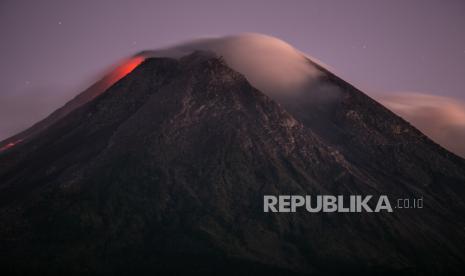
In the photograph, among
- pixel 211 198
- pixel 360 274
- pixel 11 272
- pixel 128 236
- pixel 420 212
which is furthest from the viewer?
pixel 420 212

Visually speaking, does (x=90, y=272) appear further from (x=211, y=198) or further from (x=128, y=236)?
(x=211, y=198)

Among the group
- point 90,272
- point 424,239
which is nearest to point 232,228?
point 90,272

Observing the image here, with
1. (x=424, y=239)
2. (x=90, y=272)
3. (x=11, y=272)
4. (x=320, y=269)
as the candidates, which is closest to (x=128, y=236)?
(x=90, y=272)

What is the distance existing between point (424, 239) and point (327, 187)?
109 ft

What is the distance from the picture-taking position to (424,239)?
592 ft

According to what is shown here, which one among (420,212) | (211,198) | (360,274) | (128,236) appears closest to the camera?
(360,274)

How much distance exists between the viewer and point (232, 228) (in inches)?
6959

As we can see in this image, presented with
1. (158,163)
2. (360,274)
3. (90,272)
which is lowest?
(360,274)

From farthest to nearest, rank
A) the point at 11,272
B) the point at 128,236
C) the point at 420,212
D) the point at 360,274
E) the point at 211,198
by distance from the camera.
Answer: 1. the point at 420,212
2. the point at 211,198
3. the point at 128,236
4. the point at 360,274
5. the point at 11,272

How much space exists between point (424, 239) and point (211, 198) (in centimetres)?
6329

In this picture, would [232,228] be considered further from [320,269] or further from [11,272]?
[11,272]

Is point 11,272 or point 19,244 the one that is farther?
point 19,244

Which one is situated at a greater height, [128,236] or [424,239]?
[128,236]

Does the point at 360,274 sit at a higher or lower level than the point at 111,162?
lower
